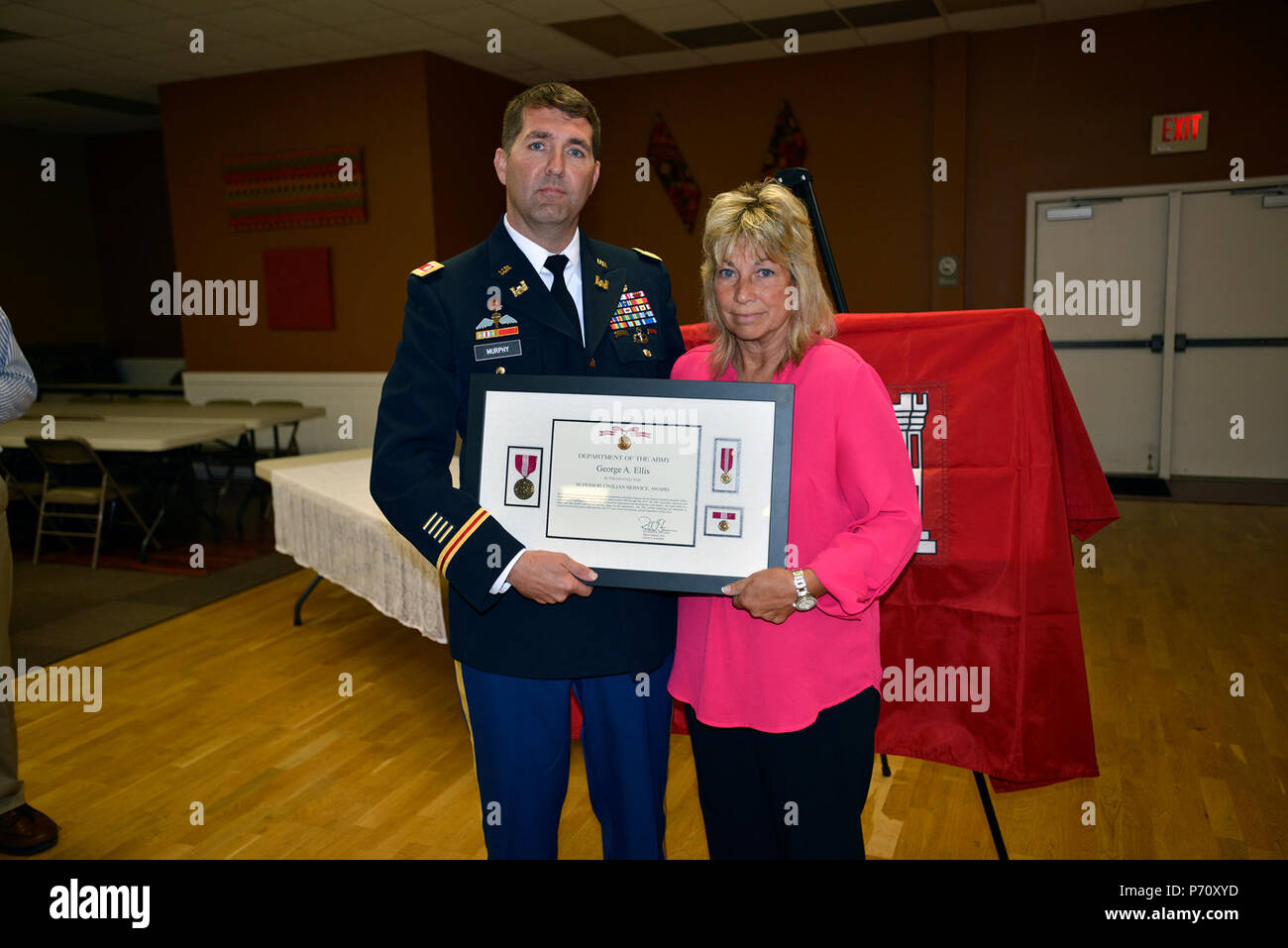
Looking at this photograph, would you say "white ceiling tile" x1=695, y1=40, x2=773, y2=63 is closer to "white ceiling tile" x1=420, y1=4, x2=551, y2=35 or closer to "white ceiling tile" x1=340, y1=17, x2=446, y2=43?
"white ceiling tile" x1=420, y1=4, x2=551, y2=35

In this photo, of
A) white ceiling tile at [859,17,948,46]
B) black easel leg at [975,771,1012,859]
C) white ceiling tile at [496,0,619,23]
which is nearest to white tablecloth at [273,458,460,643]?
black easel leg at [975,771,1012,859]

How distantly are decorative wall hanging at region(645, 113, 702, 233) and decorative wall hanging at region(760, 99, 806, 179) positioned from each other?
66 centimetres

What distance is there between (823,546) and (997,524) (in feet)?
2.56

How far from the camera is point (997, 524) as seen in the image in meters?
2.01

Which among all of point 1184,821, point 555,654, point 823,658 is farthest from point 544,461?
point 1184,821

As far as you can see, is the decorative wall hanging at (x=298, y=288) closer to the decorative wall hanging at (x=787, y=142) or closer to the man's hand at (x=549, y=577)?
the decorative wall hanging at (x=787, y=142)

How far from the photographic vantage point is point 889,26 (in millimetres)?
6574

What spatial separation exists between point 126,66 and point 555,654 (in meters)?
7.75

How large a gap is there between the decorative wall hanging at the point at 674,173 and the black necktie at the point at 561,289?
21.6 ft

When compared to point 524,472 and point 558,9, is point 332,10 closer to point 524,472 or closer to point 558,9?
point 558,9

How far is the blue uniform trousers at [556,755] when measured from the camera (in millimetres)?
1492

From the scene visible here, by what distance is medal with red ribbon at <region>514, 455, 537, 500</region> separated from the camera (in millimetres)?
1446

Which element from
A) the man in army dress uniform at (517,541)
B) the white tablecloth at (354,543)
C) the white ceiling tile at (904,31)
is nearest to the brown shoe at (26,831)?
the white tablecloth at (354,543)

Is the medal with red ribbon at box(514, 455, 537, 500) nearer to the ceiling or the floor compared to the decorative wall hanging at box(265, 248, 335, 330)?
nearer to the floor
